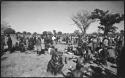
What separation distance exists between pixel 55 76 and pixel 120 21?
2477cm

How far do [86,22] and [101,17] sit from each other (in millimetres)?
5214

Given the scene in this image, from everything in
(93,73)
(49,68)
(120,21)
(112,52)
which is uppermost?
(120,21)

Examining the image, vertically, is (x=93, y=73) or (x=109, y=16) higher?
(x=109, y=16)

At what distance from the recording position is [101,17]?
26047 millimetres

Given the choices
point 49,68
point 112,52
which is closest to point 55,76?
point 49,68

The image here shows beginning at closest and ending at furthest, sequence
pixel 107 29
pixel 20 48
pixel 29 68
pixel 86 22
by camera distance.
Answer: pixel 29 68, pixel 20 48, pixel 107 29, pixel 86 22

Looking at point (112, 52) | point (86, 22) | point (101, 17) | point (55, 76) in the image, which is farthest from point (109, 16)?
point (55, 76)

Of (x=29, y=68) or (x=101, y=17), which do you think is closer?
(x=29, y=68)

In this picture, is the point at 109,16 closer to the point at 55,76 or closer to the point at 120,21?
the point at 120,21

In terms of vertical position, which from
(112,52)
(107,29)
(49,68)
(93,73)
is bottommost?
(93,73)

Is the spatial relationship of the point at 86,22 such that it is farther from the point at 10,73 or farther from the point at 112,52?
the point at 10,73

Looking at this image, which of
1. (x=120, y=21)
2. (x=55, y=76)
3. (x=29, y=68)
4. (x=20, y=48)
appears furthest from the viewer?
(x=120, y=21)

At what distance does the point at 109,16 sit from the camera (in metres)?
24.7

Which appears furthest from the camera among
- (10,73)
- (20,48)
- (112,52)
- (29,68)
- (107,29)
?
(107,29)
